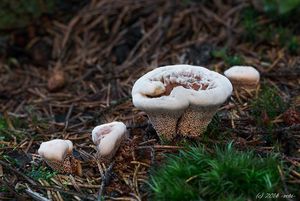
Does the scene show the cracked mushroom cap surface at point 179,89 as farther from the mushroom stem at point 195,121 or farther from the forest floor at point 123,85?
the forest floor at point 123,85

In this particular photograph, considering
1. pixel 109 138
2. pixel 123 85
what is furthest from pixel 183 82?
pixel 123 85

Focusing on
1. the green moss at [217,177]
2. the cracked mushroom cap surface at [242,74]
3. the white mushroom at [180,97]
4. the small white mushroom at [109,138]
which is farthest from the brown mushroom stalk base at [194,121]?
the cracked mushroom cap surface at [242,74]

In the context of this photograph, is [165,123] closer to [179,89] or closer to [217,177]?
[179,89]

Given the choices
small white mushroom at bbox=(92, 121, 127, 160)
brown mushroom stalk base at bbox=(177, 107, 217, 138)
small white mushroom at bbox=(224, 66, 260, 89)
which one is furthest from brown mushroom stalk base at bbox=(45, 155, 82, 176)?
small white mushroom at bbox=(224, 66, 260, 89)

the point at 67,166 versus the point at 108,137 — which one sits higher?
the point at 108,137

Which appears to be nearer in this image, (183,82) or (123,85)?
(183,82)

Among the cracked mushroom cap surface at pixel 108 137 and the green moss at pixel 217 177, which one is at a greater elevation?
the cracked mushroom cap surface at pixel 108 137

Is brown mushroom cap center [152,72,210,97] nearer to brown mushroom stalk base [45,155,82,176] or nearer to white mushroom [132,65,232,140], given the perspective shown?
white mushroom [132,65,232,140]
